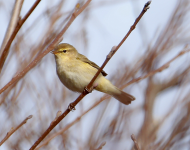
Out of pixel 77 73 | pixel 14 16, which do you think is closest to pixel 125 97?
pixel 77 73

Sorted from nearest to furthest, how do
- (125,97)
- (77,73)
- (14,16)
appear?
(14,16)
(77,73)
(125,97)

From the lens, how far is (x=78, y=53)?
4.02 meters

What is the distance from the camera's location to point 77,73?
356cm

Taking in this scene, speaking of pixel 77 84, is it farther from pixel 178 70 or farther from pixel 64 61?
pixel 178 70

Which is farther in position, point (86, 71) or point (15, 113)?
point (86, 71)

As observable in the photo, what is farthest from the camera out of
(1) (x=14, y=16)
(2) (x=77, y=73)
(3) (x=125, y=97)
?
(3) (x=125, y=97)

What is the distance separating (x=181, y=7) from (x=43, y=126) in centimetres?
201

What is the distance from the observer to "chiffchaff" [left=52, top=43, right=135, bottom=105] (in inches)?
138

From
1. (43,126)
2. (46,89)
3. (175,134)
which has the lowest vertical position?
(175,134)

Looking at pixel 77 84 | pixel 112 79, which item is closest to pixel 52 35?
pixel 77 84

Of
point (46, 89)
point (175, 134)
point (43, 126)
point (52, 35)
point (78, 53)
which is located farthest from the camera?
point (78, 53)

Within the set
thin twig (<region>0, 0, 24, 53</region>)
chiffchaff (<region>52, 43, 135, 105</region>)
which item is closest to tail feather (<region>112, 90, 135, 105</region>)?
chiffchaff (<region>52, 43, 135, 105</region>)

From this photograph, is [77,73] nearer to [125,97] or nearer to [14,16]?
[125,97]

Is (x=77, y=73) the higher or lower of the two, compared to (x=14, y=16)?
higher
